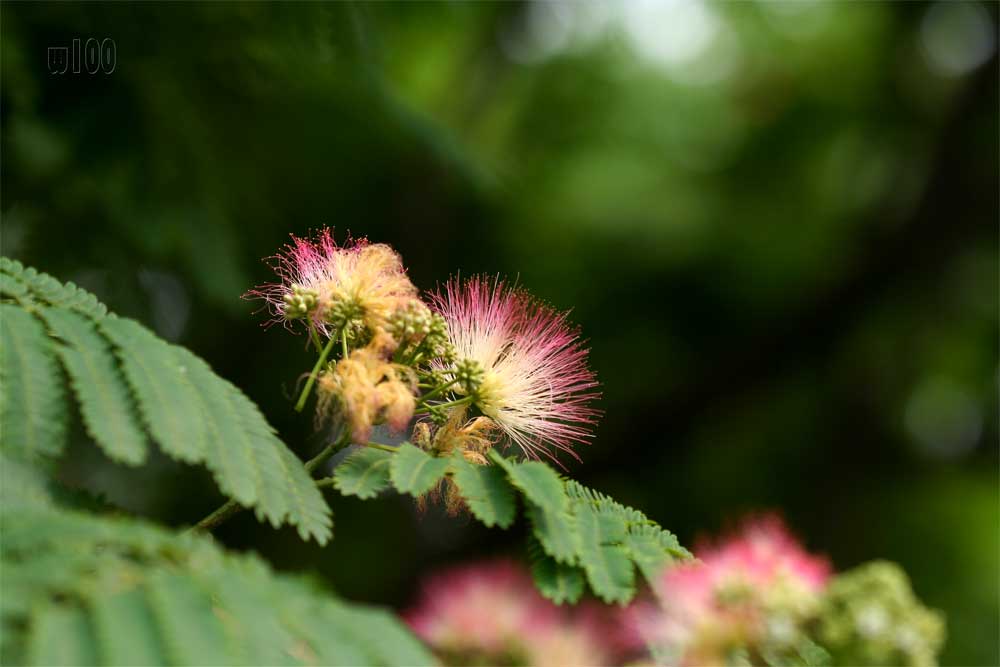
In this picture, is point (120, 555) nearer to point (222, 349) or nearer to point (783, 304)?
point (222, 349)

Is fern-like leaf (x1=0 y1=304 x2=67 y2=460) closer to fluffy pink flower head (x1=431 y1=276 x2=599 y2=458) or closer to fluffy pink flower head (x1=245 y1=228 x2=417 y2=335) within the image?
fluffy pink flower head (x1=245 y1=228 x2=417 y2=335)

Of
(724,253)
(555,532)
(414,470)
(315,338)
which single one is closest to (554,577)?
(555,532)

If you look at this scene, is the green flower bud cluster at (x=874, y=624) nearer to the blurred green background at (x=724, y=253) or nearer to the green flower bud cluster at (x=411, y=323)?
the green flower bud cluster at (x=411, y=323)

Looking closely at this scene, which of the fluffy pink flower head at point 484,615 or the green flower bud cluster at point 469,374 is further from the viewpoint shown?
the fluffy pink flower head at point 484,615

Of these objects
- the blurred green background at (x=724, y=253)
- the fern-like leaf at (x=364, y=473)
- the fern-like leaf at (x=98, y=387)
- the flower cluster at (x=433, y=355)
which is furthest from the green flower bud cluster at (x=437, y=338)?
the blurred green background at (x=724, y=253)

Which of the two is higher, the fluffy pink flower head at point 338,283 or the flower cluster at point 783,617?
the flower cluster at point 783,617

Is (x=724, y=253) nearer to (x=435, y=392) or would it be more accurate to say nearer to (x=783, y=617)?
(x=783, y=617)
